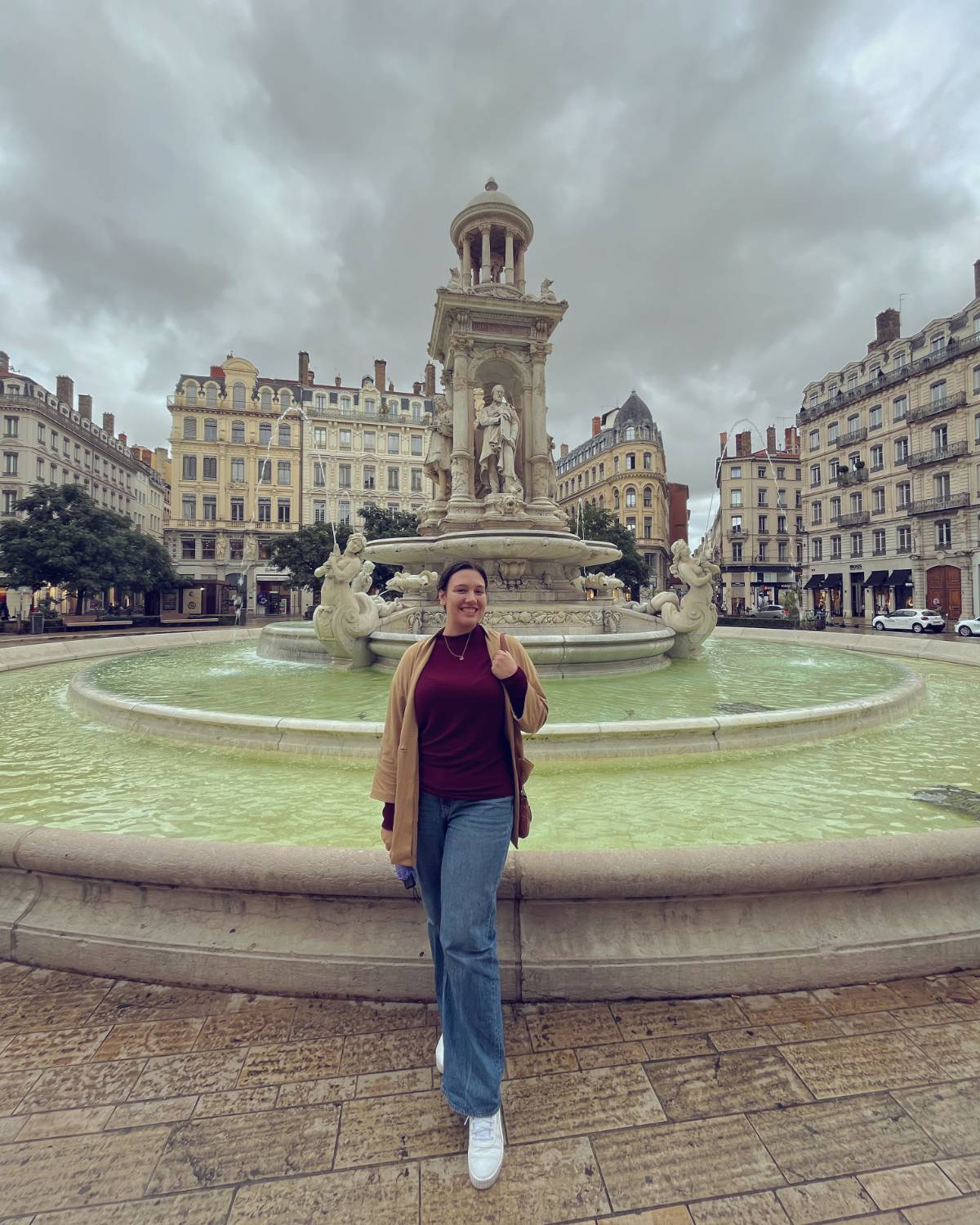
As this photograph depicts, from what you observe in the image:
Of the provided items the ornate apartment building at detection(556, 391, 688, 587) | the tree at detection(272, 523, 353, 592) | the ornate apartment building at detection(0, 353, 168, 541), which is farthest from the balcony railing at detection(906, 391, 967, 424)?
the ornate apartment building at detection(0, 353, 168, 541)

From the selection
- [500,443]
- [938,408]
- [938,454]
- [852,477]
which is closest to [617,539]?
[852,477]

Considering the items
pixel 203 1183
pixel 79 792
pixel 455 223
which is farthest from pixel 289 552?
pixel 203 1183

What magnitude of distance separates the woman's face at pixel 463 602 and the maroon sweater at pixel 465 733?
0.16m

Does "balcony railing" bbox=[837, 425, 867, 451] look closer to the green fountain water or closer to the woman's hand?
the green fountain water

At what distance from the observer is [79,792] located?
4.30 m

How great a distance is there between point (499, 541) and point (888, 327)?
49.8 m

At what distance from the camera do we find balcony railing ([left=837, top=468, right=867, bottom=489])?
4494cm

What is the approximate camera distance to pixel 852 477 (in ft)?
150

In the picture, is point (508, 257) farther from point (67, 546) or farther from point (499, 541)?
point (67, 546)

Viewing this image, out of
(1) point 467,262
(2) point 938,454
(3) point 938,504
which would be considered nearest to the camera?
(1) point 467,262

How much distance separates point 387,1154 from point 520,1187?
1.34 ft

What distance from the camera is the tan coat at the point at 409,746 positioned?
2.02 meters

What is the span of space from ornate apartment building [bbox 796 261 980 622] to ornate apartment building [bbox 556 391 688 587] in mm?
18131

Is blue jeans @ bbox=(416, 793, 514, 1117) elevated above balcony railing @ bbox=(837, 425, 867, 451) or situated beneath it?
situated beneath
